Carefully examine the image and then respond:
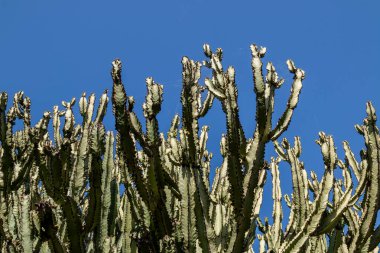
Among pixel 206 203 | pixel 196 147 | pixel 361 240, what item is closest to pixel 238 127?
pixel 196 147

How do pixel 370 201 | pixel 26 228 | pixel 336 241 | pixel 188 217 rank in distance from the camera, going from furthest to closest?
pixel 336 241, pixel 370 201, pixel 26 228, pixel 188 217

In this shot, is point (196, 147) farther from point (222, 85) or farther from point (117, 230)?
point (117, 230)

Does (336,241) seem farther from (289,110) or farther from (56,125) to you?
(56,125)

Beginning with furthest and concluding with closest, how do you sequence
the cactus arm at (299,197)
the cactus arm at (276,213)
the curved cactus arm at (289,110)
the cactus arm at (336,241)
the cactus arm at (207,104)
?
the cactus arm at (276,213)
the cactus arm at (336,241)
the cactus arm at (207,104)
the cactus arm at (299,197)
the curved cactus arm at (289,110)

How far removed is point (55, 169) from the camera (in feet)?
12.4

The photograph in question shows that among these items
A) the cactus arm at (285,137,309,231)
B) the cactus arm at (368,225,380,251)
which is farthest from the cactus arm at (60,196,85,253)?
the cactus arm at (368,225,380,251)

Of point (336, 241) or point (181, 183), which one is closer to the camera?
point (181, 183)

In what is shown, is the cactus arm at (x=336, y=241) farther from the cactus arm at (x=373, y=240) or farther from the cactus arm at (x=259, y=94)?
the cactus arm at (x=259, y=94)

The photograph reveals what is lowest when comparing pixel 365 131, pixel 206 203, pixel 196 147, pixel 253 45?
pixel 206 203

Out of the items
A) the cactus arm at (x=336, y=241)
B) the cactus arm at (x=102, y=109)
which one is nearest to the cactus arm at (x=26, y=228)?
the cactus arm at (x=102, y=109)

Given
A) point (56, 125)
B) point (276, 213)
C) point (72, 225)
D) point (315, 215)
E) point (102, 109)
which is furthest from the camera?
point (56, 125)

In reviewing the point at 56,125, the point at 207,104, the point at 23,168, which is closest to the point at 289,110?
the point at 207,104

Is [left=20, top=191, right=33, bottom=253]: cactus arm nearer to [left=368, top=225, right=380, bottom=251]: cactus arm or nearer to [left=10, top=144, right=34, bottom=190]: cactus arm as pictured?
[left=10, top=144, right=34, bottom=190]: cactus arm

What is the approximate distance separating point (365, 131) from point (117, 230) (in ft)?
7.69
